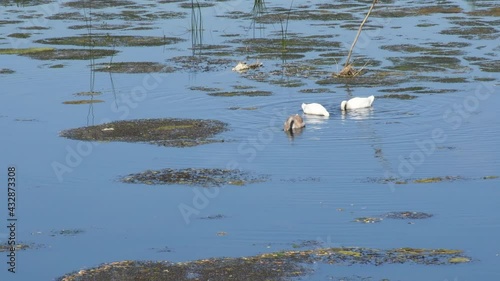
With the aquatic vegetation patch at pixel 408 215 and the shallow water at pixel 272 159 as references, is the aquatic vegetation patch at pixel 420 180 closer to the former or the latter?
the shallow water at pixel 272 159

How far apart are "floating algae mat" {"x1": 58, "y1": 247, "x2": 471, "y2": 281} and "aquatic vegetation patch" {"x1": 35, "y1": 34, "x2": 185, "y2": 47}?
1314 cm

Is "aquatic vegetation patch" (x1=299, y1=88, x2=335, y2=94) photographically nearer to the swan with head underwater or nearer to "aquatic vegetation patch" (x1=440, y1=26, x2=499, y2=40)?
the swan with head underwater

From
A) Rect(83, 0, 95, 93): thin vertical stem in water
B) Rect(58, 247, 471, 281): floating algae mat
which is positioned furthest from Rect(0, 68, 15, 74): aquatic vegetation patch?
Rect(58, 247, 471, 281): floating algae mat

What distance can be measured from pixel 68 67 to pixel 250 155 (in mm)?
7394

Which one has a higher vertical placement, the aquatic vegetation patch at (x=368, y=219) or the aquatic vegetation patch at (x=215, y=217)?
the aquatic vegetation patch at (x=368, y=219)

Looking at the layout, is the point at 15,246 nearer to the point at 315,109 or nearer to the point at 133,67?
the point at 315,109

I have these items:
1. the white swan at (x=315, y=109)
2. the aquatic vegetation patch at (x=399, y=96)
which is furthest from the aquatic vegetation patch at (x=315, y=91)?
the white swan at (x=315, y=109)

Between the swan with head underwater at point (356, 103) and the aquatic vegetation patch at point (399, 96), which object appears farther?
the aquatic vegetation patch at point (399, 96)

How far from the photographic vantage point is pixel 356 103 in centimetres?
1394

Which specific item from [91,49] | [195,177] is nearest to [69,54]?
[91,49]

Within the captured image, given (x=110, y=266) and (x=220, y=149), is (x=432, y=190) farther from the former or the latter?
(x=110, y=266)

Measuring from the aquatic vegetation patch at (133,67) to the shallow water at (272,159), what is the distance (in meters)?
0.29

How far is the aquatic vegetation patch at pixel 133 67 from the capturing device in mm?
17516

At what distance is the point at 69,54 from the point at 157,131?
727 centimetres
